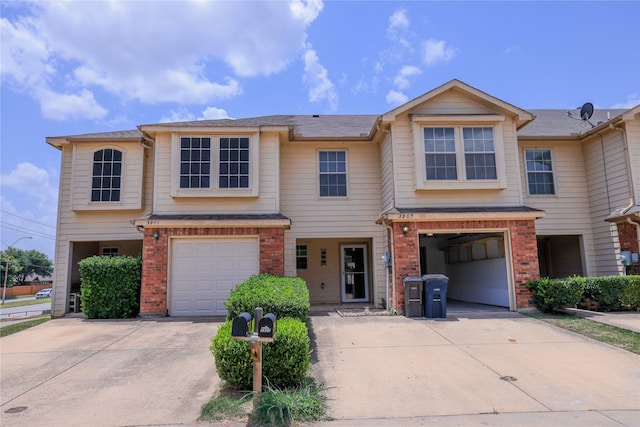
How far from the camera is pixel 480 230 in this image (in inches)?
436

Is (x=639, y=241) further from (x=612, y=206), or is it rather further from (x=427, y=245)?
(x=427, y=245)

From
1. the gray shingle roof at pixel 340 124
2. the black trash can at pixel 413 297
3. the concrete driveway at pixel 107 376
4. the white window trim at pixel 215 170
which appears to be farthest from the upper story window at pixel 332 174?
the concrete driveway at pixel 107 376

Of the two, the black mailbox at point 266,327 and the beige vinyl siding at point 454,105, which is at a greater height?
the beige vinyl siding at point 454,105

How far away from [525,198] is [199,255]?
10.2 m

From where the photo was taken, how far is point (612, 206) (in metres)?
12.3

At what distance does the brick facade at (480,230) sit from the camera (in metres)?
10.7

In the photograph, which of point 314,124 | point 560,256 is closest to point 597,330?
point 560,256

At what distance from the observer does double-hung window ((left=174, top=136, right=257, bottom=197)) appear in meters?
11.7

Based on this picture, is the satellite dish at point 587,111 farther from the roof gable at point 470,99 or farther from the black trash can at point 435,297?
the black trash can at point 435,297

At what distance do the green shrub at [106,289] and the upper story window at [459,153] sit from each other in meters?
8.78

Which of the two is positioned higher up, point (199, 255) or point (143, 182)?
point (143, 182)

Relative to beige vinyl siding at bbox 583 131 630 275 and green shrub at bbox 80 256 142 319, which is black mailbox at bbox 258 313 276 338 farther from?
beige vinyl siding at bbox 583 131 630 275

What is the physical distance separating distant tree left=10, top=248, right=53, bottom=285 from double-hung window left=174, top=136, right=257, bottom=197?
266 feet

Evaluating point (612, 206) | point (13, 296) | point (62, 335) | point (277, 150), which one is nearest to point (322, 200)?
point (277, 150)
